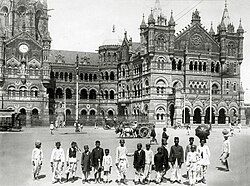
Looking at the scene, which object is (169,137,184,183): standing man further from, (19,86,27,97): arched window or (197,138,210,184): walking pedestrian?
(19,86,27,97): arched window

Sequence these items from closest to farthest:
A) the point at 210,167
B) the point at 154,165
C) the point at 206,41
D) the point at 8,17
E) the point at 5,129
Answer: the point at 154,165 < the point at 210,167 < the point at 5,129 < the point at 206,41 < the point at 8,17

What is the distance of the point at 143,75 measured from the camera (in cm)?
5856

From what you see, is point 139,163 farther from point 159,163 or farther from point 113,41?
point 113,41

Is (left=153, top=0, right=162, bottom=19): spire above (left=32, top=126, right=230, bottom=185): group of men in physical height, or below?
above

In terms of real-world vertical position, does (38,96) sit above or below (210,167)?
above

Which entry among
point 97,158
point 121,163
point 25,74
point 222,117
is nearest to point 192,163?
point 121,163

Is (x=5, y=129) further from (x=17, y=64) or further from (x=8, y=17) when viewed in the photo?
(x=8, y=17)

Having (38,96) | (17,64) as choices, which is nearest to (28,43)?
(17,64)

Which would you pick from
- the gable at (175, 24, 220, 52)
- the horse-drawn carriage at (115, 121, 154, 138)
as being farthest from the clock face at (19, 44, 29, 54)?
the horse-drawn carriage at (115, 121, 154, 138)

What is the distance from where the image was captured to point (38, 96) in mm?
60250

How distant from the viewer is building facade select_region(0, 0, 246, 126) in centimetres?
5584

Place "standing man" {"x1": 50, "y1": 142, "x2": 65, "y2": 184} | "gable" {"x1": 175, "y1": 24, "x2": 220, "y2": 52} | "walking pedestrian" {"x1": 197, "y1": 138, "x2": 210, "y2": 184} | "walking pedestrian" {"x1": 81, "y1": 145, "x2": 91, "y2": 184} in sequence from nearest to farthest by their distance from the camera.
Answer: "walking pedestrian" {"x1": 81, "y1": 145, "x2": 91, "y2": 184} < "standing man" {"x1": 50, "y1": 142, "x2": 65, "y2": 184} < "walking pedestrian" {"x1": 197, "y1": 138, "x2": 210, "y2": 184} < "gable" {"x1": 175, "y1": 24, "x2": 220, "y2": 52}

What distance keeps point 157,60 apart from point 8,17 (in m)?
30.2

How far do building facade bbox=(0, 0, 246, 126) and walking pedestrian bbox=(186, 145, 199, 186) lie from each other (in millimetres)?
39926
